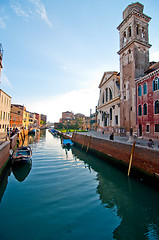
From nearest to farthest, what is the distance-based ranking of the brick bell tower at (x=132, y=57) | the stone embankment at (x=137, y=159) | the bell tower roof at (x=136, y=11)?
the stone embankment at (x=137, y=159), the brick bell tower at (x=132, y=57), the bell tower roof at (x=136, y=11)

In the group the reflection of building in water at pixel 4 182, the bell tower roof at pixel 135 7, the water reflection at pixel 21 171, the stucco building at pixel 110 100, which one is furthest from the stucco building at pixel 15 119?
the bell tower roof at pixel 135 7

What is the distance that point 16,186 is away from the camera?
856 centimetres

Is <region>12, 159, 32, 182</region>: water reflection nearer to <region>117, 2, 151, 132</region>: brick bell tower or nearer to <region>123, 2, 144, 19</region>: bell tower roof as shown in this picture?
<region>117, 2, 151, 132</region>: brick bell tower

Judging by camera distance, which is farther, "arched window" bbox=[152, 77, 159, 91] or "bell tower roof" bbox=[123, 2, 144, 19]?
"bell tower roof" bbox=[123, 2, 144, 19]

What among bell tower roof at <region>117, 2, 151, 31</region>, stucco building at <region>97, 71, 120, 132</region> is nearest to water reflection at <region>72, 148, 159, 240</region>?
stucco building at <region>97, 71, 120, 132</region>

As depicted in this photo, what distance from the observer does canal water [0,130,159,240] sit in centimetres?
461

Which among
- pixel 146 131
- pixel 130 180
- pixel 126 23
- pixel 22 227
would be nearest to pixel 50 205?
pixel 22 227

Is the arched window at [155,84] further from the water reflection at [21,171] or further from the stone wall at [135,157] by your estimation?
the water reflection at [21,171]

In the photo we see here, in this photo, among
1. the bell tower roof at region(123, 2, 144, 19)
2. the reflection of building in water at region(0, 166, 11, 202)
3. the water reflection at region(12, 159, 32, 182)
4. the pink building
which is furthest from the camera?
the bell tower roof at region(123, 2, 144, 19)

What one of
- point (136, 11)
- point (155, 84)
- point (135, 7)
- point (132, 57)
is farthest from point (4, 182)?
point (135, 7)

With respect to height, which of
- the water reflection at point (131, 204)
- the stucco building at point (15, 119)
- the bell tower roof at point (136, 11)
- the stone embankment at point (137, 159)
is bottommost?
the water reflection at point (131, 204)

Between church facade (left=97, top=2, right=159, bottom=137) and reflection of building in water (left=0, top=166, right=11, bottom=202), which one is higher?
church facade (left=97, top=2, right=159, bottom=137)

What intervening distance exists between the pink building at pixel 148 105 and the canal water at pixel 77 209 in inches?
481

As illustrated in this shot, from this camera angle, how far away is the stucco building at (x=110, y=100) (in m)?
31.0
